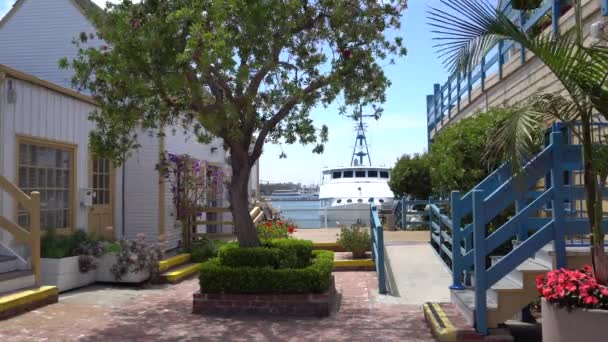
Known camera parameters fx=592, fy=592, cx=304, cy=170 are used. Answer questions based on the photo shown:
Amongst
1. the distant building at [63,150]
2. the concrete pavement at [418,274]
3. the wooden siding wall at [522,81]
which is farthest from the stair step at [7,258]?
the wooden siding wall at [522,81]

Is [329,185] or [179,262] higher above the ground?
[329,185]

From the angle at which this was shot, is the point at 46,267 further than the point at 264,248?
Yes

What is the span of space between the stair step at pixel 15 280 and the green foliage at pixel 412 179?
48.3ft

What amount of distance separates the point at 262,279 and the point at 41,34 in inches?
394

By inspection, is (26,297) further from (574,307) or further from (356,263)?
(574,307)

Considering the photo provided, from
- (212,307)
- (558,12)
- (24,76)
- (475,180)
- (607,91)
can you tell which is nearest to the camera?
(607,91)

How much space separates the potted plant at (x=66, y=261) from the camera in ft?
29.8

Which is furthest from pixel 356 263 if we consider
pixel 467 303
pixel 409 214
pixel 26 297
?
pixel 26 297

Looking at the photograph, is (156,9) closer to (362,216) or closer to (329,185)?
(362,216)

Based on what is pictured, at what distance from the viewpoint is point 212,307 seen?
26.3 feet

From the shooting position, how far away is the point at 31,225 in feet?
27.7

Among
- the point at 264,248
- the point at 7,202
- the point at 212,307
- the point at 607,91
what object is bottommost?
the point at 212,307

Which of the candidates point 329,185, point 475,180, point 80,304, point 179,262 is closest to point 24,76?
point 80,304

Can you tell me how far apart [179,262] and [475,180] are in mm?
5982
